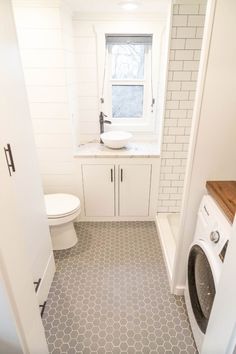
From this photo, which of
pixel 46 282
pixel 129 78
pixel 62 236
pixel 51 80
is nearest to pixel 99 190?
pixel 62 236

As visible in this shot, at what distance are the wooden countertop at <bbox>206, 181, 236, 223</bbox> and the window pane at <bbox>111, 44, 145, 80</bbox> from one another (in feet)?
5.66

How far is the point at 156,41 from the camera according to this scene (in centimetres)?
235

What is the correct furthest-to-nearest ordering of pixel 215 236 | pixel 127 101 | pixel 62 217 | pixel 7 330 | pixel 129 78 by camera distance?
pixel 127 101, pixel 129 78, pixel 62 217, pixel 215 236, pixel 7 330

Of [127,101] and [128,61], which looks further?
[127,101]

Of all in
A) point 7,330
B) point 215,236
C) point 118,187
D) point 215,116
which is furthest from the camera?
point 118,187

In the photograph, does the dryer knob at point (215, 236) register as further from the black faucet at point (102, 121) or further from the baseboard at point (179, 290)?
the black faucet at point (102, 121)

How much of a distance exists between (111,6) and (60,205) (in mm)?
1884

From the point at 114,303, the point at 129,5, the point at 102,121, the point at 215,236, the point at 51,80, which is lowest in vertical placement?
the point at 114,303

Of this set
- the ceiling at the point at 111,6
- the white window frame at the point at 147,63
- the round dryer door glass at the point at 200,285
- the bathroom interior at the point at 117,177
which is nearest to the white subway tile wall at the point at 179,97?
the bathroom interior at the point at 117,177

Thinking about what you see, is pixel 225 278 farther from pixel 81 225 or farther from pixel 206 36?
pixel 81 225

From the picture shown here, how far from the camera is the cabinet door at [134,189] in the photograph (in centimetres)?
236

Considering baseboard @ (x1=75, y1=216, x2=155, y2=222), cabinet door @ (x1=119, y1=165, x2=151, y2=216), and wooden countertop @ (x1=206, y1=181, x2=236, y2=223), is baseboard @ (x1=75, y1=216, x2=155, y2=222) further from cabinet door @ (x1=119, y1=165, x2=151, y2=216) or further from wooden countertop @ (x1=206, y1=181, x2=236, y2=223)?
wooden countertop @ (x1=206, y1=181, x2=236, y2=223)

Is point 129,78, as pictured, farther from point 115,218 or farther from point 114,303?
point 114,303

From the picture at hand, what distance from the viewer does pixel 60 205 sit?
2090 mm
